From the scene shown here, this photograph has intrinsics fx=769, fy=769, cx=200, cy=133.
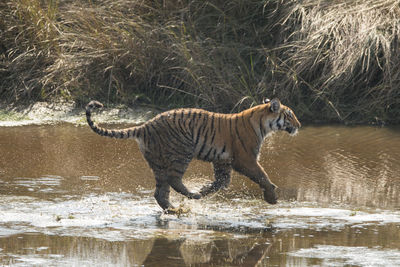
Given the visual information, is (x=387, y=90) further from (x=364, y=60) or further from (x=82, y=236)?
(x=82, y=236)

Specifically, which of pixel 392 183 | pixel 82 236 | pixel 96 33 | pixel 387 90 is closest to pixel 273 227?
pixel 82 236

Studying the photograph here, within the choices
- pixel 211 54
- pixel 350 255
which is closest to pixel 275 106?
pixel 350 255

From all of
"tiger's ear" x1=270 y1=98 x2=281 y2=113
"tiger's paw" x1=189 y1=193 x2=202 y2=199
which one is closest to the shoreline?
"tiger's ear" x1=270 y1=98 x2=281 y2=113

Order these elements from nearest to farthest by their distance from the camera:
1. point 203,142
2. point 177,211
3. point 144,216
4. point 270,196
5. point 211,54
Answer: point 144,216 → point 177,211 → point 270,196 → point 203,142 → point 211,54

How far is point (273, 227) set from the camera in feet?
19.8

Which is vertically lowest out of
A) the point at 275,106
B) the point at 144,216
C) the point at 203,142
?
the point at 144,216

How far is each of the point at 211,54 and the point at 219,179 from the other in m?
3.96

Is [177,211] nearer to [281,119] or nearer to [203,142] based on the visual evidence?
[203,142]

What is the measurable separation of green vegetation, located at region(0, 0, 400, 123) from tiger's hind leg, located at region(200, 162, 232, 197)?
2.75 metres

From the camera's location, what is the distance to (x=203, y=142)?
6.72 metres

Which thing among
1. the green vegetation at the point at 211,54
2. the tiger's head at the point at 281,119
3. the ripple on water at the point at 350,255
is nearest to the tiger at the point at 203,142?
the tiger's head at the point at 281,119

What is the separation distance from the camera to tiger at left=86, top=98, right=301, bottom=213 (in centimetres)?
651

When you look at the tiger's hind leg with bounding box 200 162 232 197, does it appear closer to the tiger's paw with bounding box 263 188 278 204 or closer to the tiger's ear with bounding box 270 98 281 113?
the tiger's paw with bounding box 263 188 278 204

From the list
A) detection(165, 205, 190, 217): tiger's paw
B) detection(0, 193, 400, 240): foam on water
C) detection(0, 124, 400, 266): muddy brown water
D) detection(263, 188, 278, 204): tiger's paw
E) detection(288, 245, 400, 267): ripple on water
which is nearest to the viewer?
detection(288, 245, 400, 267): ripple on water
